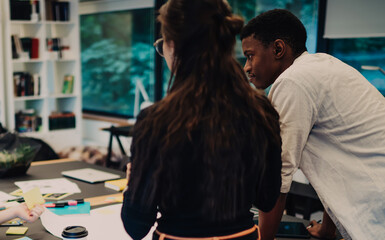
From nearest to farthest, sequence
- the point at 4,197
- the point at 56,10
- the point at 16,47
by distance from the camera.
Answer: the point at 4,197 < the point at 16,47 < the point at 56,10

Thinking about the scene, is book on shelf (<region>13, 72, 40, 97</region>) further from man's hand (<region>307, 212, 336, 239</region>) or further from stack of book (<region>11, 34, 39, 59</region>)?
man's hand (<region>307, 212, 336, 239</region>)

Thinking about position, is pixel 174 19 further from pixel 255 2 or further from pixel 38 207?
pixel 255 2

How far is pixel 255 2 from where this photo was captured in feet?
16.0

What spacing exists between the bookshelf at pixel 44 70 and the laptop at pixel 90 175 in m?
2.79

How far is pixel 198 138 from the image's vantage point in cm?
93

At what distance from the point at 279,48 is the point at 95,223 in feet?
2.98

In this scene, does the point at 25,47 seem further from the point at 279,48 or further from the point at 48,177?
the point at 279,48

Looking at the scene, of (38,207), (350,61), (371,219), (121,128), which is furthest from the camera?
(121,128)

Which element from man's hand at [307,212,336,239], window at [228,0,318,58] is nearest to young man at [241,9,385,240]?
man's hand at [307,212,336,239]

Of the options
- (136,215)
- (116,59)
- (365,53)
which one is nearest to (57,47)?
(116,59)

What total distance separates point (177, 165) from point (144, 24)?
5408mm

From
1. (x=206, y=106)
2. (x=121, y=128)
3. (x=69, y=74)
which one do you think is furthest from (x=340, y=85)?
(x=69, y=74)

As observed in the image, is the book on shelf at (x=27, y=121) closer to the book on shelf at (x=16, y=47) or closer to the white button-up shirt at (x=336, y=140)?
the book on shelf at (x=16, y=47)

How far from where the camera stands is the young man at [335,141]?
4.17ft
